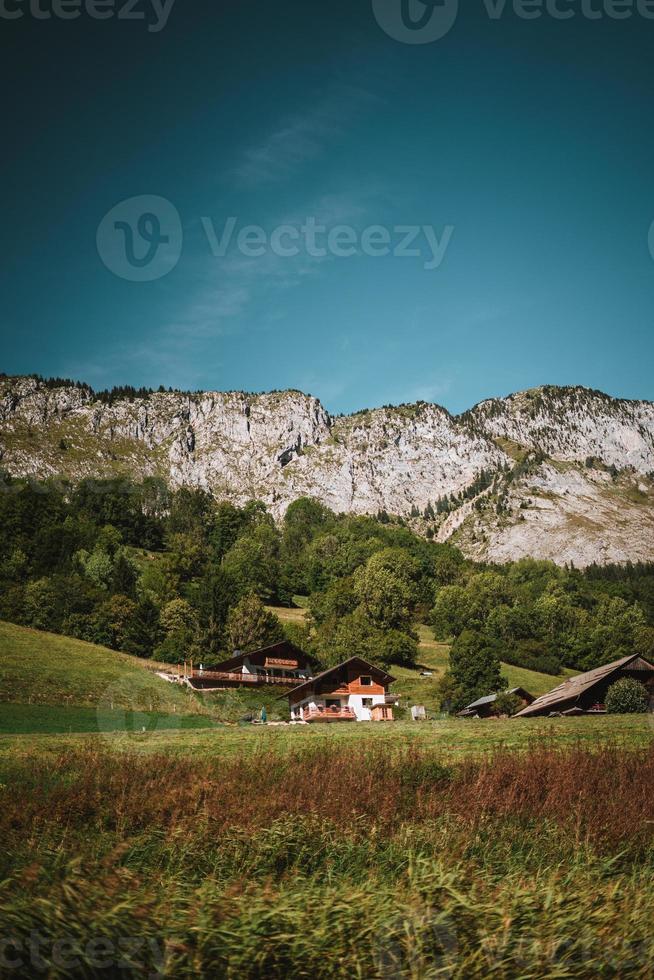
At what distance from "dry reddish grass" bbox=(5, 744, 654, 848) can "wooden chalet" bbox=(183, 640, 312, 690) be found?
199 feet

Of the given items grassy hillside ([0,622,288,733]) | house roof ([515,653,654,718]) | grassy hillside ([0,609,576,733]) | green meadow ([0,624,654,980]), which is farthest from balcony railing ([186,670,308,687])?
green meadow ([0,624,654,980])

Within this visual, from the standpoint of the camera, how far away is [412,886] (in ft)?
22.3

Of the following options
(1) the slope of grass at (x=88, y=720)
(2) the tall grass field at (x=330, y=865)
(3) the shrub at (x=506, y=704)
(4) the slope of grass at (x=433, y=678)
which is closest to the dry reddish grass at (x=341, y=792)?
(2) the tall grass field at (x=330, y=865)

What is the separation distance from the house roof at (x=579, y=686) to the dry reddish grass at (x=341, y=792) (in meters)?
44.0

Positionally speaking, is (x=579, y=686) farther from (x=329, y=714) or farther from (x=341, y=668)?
(x=341, y=668)

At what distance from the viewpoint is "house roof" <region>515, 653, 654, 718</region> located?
5534 cm

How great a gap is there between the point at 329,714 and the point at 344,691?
6.45m

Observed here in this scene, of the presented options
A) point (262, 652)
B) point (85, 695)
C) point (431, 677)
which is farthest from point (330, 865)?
point (431, 677)

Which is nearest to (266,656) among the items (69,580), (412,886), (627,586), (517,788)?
(69,580)

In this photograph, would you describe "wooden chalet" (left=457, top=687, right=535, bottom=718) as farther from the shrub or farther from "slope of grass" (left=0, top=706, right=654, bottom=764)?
"slope of grass" (left=0, top=706, right=654, bottom=764)

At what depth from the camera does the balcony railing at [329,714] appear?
207 ft

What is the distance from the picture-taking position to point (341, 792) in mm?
11438

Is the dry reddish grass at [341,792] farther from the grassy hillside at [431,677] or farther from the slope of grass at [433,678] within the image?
the grassy hillside at [431,677]

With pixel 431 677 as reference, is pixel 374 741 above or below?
above
